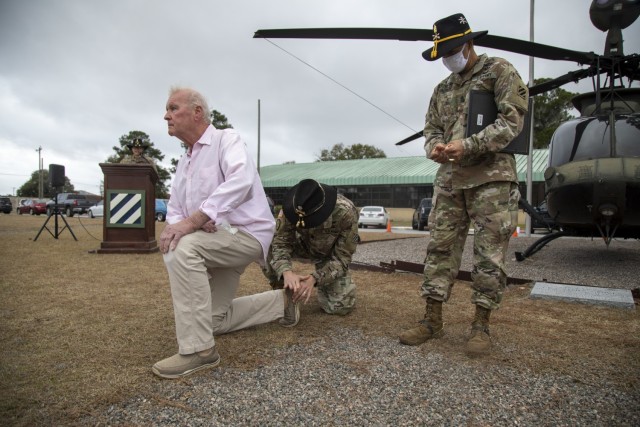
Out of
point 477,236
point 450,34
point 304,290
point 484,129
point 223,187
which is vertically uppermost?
point 450,34

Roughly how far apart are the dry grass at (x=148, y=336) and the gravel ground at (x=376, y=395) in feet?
0.40

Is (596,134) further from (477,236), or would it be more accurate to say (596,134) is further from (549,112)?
(549,112)

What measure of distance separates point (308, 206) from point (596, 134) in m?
4.56

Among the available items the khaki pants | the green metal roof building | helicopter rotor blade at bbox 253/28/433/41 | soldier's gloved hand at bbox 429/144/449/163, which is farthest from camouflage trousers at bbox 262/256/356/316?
the green metal roof building

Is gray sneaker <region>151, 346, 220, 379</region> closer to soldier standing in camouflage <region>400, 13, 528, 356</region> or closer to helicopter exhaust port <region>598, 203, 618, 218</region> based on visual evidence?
soldier standing in camouflage <region>400, 13, 528, 356</region>

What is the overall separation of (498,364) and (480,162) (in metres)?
1.25

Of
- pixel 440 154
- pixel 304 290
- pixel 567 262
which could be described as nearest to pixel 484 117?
pixel 440 154

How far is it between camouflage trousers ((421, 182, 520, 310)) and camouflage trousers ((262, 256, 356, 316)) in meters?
0.82

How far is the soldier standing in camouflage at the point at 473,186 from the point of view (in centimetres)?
283

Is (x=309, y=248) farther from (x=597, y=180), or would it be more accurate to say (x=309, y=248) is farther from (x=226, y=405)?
(x=597, y=180)

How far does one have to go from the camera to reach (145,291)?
14.9 ft

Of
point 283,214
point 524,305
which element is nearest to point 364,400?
point 283,214

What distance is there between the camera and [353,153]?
51500mm

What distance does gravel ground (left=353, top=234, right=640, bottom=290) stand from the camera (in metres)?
5.63
